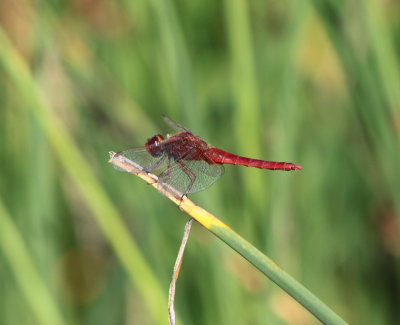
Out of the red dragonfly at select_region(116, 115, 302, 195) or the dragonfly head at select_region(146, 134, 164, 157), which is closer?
the red dragonfly at select_region(116, 115, 302, 195)

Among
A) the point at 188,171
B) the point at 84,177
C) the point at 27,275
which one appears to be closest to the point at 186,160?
the point at 188,171

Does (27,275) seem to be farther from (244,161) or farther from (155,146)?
(244,161)

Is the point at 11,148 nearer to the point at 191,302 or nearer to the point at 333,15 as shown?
the point at 191,302

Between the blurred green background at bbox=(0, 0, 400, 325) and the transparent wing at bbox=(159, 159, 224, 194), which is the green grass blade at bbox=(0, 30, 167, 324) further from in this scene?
the transparent wing at bbox=(159, 159, 224, 194)

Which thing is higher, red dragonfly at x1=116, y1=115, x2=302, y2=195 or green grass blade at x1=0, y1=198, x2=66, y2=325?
red dragonfly at x1=116, y1=115, x2=302, y2=195

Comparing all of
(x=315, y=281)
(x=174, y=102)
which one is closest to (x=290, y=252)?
(x=315, y=281)

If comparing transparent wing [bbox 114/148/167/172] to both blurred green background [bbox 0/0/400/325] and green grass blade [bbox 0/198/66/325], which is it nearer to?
blurred green background [bbox 0/0/400/325]

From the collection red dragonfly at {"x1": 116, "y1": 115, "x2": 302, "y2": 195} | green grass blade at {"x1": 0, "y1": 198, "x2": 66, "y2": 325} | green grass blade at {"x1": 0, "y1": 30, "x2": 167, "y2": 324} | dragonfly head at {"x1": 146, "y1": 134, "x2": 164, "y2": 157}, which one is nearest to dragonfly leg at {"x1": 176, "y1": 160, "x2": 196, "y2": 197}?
red dragonfly at {"x1": 116, "y1": 115, "x2": 302, "y2": 195}

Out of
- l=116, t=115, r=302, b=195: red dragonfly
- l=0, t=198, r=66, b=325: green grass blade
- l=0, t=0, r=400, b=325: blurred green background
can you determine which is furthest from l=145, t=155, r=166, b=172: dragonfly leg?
l=0, t=198, r=66, b=325: green grass blade
